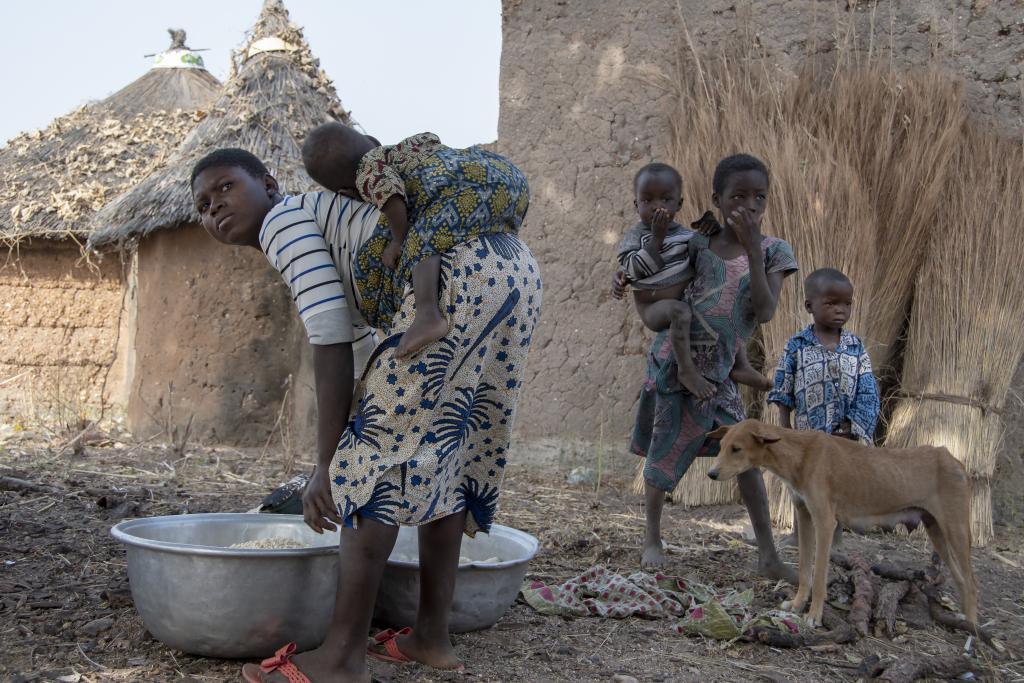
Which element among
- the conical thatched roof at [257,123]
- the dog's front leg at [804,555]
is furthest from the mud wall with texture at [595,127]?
the conical thatched roof at [257,123]

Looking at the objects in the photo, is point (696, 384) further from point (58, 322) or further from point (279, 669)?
point (58, 322)

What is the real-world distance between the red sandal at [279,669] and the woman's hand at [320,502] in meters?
0.27

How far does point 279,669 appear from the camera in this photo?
193 centimetres

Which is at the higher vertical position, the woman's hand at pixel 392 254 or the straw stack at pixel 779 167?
the straw stack at pixel 779 167

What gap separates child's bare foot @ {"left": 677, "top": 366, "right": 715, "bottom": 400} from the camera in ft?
10.4

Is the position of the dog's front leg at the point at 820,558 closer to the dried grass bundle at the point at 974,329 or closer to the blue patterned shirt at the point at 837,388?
the blue patterned shirt at the point at 837,388

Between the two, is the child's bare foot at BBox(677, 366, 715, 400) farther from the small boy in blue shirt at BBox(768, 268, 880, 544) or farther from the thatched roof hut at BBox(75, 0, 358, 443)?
the thatched roof hut at BBox(75, 0, 358, 443)

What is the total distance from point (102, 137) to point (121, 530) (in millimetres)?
7759

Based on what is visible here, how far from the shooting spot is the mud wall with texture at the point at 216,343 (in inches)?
261

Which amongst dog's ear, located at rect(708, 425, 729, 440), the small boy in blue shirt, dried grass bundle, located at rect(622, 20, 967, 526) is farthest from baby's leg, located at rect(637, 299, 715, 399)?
dried grass bundle, located at rect(622, 20, 967, 526)

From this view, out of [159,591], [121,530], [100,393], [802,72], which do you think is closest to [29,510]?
[121,530]

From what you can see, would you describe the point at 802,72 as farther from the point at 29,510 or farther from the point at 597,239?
the point at 29,510

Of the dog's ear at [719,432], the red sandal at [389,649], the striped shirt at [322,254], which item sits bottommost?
the red sandal at [389,649]

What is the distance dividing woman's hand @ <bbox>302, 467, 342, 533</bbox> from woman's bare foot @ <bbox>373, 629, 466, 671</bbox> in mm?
374
